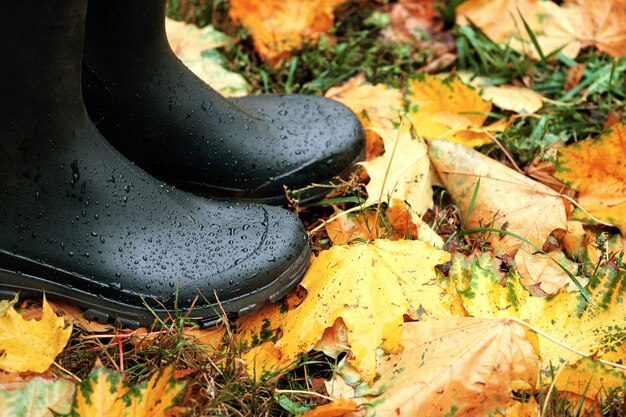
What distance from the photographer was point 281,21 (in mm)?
2090

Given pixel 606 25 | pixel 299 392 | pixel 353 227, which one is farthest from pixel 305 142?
pixel 606 25

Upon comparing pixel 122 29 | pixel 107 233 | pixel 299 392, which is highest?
pixel 122 29

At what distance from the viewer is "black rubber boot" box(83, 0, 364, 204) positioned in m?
1.30

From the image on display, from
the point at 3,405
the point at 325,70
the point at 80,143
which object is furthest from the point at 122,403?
the point at 325,70

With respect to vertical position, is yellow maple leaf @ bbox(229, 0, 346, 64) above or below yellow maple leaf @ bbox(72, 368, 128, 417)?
above

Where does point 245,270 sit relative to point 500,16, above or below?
below

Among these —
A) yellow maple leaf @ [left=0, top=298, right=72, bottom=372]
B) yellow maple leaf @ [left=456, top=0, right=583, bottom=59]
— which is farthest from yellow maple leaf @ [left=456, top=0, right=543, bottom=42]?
yellow maple leaf @ [left=0, top=298, right=72, bottom=372]

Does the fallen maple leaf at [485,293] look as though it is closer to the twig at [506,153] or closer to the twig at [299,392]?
the twig at [299,392]

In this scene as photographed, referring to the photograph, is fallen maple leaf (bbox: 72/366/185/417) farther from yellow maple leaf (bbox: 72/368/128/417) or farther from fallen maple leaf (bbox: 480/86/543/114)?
fallen maple leaf (bbox: 480/86/543/114)

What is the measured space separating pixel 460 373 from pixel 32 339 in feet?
2.13

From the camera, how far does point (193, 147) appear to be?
1447mm

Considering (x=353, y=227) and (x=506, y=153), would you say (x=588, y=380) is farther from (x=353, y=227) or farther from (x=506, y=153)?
(x=506, y=153)

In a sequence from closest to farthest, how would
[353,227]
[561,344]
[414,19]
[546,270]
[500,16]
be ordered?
[561,344] → [546,270] → [353,227] → [500,16] → [414,19]

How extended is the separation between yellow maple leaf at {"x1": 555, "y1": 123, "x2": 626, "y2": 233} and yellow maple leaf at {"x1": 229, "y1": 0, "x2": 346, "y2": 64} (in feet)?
2.78
